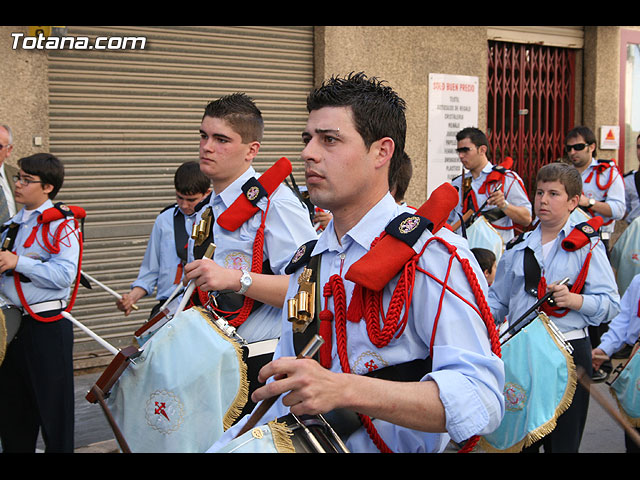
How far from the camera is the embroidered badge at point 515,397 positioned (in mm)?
3928

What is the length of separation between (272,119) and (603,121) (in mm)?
5416

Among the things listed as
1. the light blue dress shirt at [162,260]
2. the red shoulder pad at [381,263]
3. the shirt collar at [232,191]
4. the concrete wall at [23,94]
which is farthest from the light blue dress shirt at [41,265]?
the red shoulder pad at [381,263]

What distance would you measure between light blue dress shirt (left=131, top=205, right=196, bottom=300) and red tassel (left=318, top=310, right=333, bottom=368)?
12.3ft

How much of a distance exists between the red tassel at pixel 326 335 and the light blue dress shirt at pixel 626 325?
8.32ft

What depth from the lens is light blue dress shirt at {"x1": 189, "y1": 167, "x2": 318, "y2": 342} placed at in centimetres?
366

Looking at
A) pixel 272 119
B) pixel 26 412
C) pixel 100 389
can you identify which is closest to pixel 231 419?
pixel 100 389

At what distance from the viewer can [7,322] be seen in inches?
177

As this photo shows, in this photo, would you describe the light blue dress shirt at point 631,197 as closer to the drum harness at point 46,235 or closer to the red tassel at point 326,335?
the drum harness at point 46,235

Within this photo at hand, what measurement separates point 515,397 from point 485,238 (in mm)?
3064

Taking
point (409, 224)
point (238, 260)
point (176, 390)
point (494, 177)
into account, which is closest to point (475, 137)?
point (494, 177)

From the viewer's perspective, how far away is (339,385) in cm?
175

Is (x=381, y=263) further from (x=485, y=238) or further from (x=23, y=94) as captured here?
(x=23, y=94)

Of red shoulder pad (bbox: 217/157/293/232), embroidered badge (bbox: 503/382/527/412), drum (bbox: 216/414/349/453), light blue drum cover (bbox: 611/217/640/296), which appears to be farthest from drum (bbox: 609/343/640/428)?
light blue drum cover (bbox: 611/217/640/296)

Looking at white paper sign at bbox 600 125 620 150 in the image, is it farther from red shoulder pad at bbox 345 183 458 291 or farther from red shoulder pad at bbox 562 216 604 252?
red shoulder pad at bbox 345 183 458 291
